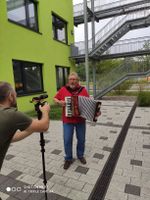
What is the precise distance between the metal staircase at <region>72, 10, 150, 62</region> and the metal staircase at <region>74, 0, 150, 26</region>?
75 centimetres

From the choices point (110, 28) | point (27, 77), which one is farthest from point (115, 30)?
point (27, 77)

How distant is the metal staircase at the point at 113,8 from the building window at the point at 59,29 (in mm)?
1949

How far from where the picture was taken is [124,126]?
5.45 metres

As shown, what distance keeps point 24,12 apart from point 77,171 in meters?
7.59

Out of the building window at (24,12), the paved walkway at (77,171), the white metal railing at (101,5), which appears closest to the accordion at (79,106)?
the paved walkway at (77,171)

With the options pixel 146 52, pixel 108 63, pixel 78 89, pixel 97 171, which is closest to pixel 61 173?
pixel 97 171

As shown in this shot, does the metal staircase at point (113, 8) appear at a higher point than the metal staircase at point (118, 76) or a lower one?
higher

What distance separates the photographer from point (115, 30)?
33.8 feet

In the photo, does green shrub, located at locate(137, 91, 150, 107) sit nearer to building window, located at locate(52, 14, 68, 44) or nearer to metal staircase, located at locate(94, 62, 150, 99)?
metal staircase, located at locate(94, 62, 150, 99)

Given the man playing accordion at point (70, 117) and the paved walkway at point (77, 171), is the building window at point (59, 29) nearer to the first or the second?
the paved walkway at point (77, 171)

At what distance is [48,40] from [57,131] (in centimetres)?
592

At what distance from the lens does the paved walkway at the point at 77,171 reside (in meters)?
2.35

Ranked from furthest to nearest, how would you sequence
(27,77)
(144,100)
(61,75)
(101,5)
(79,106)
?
(101,5)
(61,75)
(144,100)
(27,77)
(79,106)

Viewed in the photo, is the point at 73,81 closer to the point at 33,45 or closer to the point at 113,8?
the point at 33,45
